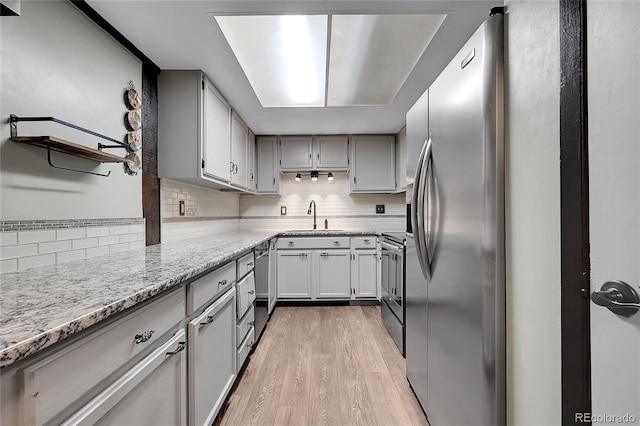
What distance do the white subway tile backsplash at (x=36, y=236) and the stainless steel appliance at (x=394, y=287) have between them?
2.12m

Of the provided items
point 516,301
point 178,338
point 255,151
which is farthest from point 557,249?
point 255,151

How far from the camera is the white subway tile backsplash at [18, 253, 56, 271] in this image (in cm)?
118

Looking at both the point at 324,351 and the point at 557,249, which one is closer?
the point at 557,249

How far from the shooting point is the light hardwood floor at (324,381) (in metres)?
1.67

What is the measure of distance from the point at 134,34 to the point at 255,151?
7.60 feet

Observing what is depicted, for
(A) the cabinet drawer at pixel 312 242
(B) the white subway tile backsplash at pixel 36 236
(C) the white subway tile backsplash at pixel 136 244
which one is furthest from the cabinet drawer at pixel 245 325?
(A) the cabinet drawer at pixel 312 242

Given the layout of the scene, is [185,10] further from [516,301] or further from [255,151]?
[255,151]

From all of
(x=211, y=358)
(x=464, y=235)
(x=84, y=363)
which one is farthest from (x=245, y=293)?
(x=464, y=235)

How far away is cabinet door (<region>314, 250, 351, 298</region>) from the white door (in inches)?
120

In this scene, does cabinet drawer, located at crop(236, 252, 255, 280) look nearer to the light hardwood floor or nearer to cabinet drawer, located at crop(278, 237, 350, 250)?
the light hardwood floor

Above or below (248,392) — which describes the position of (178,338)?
above

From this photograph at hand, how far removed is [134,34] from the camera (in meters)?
1.75

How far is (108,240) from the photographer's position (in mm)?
1673

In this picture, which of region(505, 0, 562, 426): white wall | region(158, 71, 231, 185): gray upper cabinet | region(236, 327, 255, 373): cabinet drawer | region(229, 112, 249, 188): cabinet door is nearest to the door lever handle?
region(505, 0, 562, 426): white wall
